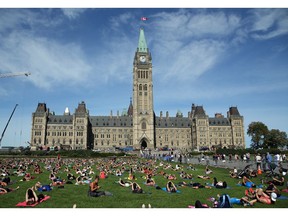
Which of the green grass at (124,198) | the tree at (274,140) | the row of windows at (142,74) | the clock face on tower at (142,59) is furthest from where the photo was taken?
the clock face on tower at (142,59)

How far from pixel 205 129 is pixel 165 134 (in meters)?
18.7

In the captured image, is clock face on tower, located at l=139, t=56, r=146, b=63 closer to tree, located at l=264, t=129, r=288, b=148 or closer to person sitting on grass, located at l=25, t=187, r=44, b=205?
tree, located at l=264, t=129, r=288, b=148

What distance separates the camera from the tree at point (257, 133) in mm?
101250

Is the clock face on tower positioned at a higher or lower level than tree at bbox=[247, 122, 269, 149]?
higher

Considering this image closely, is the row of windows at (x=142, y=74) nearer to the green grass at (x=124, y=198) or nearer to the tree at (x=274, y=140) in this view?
the tree at (x=274, y=140)

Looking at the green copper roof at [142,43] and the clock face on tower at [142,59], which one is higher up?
the green copper roof at [142,43]

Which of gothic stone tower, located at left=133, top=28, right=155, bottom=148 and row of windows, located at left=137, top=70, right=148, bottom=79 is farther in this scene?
row of windows, located at left=137, top=70, right=148, bottom=79

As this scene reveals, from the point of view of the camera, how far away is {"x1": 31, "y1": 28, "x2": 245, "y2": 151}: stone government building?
11106cm

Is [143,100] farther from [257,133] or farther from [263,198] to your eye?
[263,198]

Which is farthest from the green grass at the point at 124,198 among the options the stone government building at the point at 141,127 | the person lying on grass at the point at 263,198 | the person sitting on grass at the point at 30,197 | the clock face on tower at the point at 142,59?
the clock face on tower at the point at 142,59

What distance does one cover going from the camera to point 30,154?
5922cm

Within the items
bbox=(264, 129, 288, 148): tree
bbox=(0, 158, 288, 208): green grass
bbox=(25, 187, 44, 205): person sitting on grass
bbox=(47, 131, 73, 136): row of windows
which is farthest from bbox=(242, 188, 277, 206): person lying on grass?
bbox=(47, 131, 73, 136): row of windows

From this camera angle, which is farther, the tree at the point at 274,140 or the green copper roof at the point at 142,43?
the green copper roof at the point at 142,43

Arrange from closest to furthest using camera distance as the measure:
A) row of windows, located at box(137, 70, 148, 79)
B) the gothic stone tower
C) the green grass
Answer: the green grass < the gothic stone tower < row of windows, located at box(137, 70, 148, 79)
